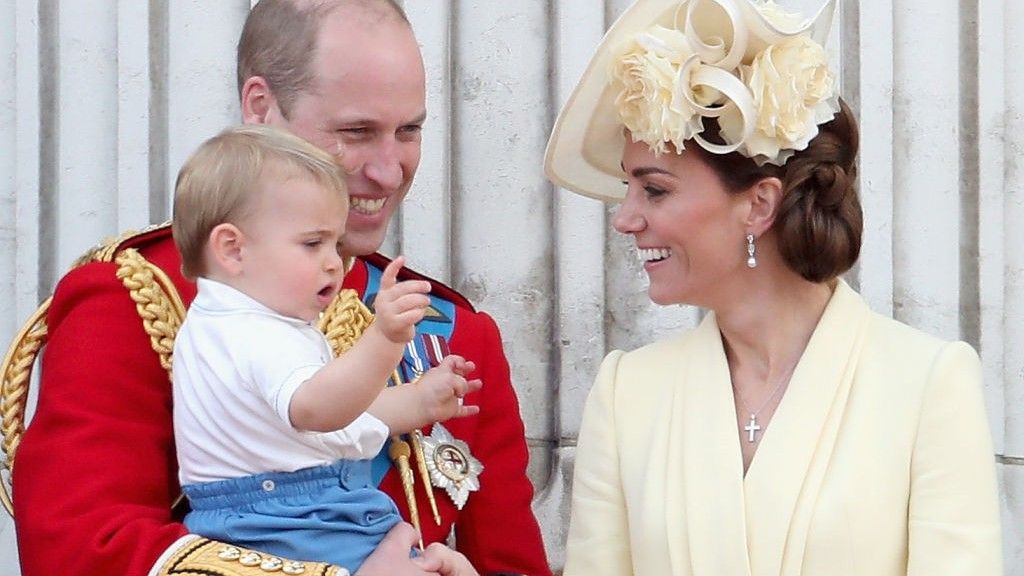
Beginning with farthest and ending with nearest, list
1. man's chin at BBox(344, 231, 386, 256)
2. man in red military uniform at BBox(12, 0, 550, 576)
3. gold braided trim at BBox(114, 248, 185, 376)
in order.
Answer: man's chin at BBox(344, 231, 386, 256) < gold braided trim at BBox(114, 248, 185, 376) < man in red military uniform at BBox(12, 0, 550, 576)

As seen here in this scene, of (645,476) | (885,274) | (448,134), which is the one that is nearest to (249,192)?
(645,476)

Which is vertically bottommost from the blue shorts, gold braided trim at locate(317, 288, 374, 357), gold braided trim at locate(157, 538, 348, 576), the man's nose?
gold braided trim at locate(157, 538, 348, 576)

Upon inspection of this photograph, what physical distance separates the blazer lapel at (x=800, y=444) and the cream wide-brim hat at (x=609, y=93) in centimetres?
46

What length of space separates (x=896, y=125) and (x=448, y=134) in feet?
3.02

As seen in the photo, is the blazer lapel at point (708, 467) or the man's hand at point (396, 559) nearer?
the man's hand at point (396, 559)

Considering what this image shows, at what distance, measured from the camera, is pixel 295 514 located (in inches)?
99.8

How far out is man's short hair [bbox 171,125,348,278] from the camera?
2.52 metres

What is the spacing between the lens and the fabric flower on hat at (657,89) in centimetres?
277

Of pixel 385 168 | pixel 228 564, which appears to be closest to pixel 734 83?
pixel 385 168

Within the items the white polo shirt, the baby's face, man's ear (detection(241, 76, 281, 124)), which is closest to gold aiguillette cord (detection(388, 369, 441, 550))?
the white polo shirt

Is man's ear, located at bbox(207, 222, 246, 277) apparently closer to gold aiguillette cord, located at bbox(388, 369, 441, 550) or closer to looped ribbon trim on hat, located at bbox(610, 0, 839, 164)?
gold aiguillette cord, located at bbox(388, 369, 441, 550)

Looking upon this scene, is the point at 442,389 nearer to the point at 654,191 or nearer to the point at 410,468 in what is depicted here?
the point at 410,468

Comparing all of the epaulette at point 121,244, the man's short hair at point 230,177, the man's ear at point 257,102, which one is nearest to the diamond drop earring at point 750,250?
the man's short hair at point 230,177

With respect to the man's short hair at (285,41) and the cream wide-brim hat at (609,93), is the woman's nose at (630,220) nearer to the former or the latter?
the cream wide-brim hat at (609,93)
